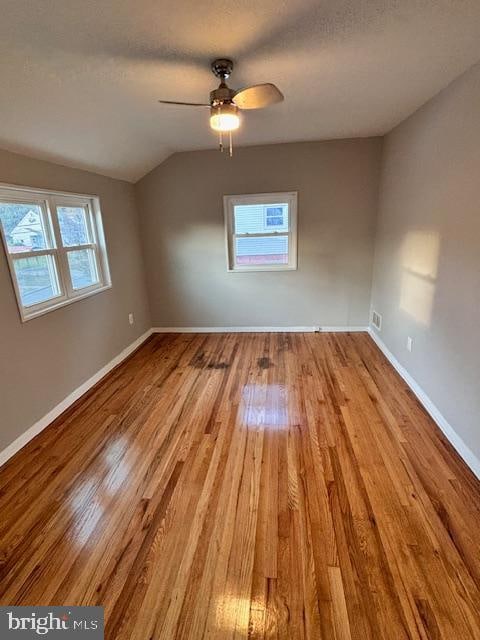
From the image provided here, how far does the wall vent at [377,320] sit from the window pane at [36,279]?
363 centimetres

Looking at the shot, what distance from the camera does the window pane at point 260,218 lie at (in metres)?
4.11

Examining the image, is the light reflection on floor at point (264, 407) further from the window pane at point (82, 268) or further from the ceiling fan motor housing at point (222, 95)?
the ceiling fan motor housing at point (222, 95)

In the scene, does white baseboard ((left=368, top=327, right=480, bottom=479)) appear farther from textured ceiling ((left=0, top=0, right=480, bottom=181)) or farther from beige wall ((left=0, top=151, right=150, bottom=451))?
beige wall ((left=0, top=151, right=150, bottom=451))

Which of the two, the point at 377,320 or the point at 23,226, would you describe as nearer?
the point at 23,226

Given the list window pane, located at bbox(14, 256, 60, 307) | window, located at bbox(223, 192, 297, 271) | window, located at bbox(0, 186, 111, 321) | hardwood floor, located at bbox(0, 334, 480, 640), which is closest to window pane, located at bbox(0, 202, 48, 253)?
window, located at bbox(0, 186, 111, 321)

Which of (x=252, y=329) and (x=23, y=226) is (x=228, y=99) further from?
(x=252, y=329)

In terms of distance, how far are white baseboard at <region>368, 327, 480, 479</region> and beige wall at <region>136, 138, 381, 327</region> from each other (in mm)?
1230

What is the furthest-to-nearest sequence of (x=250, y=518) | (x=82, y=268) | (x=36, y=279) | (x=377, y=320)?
(x=377, y=320) → (x=82, y=268) → (x=36, y=279) → (x=250, y=518)

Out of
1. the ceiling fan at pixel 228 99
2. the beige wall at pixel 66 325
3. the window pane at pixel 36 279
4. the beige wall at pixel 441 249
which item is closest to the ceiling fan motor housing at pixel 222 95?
the ceiling fan at pixel 228 99

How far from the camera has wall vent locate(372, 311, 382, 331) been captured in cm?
389

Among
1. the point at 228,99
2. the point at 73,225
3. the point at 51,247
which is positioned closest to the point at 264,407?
the point at 228,99

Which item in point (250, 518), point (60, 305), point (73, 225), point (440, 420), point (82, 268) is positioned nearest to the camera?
point (250, 518)

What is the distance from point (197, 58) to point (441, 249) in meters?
2.13

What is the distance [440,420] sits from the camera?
236 cm
